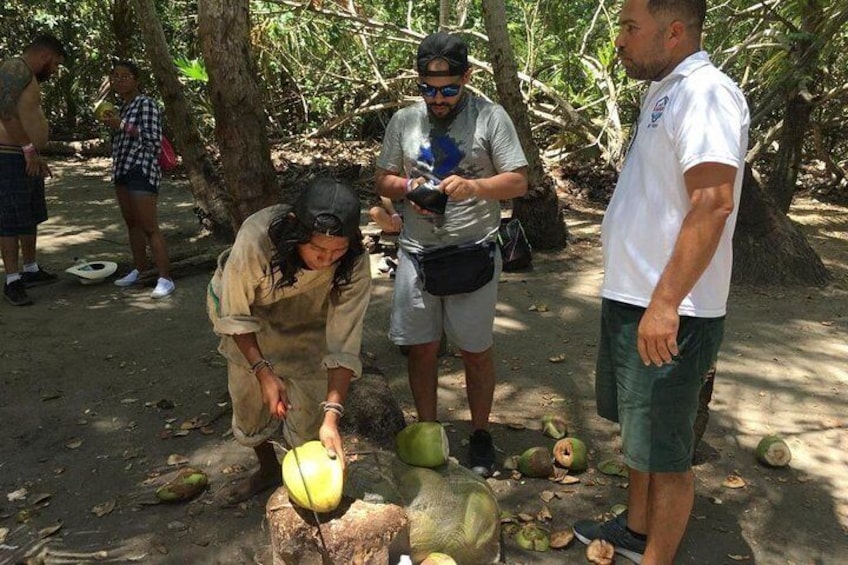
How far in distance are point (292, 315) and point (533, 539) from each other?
1285 mm

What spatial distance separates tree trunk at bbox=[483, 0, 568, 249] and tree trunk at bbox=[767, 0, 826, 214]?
244 cm

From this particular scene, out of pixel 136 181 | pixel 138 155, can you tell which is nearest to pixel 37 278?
pixel 136 181

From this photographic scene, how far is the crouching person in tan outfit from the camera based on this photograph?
2.27 m

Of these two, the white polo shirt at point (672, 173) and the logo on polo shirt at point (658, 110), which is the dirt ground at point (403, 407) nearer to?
the white polo shirt at point (672, 173)

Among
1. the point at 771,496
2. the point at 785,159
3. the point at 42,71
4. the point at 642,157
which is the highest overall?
the point at 42,71

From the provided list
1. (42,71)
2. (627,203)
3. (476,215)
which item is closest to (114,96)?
(42,71)

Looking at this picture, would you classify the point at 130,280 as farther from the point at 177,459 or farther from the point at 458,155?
the point at 458,155

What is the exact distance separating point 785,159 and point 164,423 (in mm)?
7339

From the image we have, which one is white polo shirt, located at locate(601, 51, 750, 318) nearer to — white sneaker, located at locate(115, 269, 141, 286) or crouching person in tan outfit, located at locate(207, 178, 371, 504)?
crouching person in tan outfit, located at locate(207, 178, 371, 504)

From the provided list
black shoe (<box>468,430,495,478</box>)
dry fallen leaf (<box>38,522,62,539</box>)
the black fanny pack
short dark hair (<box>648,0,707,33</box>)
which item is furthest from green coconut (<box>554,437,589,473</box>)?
dry fallen leaf (<box>38,522,62,539</box>)

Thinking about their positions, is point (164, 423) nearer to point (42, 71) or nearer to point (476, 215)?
point (476, 215)

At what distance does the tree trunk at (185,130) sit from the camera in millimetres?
6574

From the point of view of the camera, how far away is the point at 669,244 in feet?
7.27

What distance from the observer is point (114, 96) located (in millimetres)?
12766
